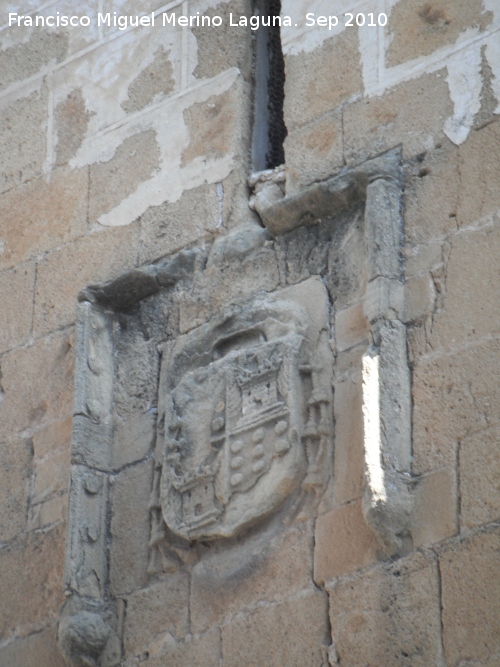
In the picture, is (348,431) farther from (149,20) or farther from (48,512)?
(149,20)

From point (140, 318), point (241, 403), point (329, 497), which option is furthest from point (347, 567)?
point (140, 318)

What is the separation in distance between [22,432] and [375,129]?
1597 mm

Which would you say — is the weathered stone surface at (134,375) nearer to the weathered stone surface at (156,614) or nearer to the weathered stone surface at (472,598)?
the weathered stone surface at (156,614)

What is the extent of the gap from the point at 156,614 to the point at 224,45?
2.06m

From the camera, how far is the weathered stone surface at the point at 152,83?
5.76 meters

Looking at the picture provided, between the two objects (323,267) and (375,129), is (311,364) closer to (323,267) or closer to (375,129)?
(323,267)

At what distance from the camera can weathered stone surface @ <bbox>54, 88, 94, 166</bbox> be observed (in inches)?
234

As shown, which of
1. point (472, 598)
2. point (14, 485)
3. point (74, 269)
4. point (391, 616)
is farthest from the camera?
point (74, 269)

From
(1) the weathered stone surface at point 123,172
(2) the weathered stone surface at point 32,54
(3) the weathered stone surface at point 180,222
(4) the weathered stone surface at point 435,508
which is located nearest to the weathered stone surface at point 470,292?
(4) the weathered stone surface at point 435,508

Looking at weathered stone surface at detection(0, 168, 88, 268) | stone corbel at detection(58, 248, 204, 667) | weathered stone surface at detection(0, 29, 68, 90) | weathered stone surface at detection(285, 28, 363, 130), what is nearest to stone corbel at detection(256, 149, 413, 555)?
weathered stone surface at detection(285, 28, 363, 130)

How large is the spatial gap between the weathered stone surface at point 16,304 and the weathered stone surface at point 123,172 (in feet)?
1.10

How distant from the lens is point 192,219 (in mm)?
5418

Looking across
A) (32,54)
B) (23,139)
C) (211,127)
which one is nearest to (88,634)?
(211,127)

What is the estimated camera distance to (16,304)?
19.0ft
